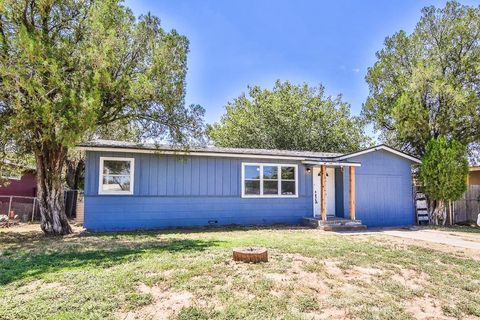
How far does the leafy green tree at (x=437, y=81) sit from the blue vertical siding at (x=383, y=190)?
6.69 ft

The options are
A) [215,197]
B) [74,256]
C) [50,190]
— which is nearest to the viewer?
[74,256]

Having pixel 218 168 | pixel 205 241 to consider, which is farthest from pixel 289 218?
pixel 205 241

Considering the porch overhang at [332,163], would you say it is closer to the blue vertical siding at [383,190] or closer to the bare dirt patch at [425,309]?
the blue vertical siding at [383,190]

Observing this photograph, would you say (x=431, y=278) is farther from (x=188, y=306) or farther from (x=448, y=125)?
(x=448, y=125)

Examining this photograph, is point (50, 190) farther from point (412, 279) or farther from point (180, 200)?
point (412, 279)

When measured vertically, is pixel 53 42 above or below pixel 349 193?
above

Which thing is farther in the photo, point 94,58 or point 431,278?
point 94,58

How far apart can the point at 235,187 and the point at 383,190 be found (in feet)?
19.4

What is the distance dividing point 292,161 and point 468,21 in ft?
32.6

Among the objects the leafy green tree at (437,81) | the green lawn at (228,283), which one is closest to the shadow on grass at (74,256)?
the green lawn at (228,283)

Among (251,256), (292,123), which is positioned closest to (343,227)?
(251,256)

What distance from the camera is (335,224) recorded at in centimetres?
1092

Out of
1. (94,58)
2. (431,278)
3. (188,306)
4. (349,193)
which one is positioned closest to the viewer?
(188,306)

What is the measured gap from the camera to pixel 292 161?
12000 millimetres
